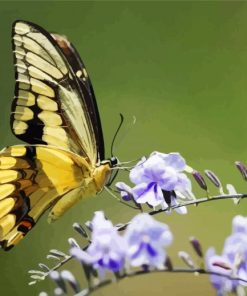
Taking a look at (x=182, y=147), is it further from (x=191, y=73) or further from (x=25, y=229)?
(x=25, y=229)

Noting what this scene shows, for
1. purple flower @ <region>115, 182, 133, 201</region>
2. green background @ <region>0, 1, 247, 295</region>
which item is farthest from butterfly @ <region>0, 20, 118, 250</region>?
green background @ <region>0, 1, 247, 295</region>

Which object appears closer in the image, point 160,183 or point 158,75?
point 160,183

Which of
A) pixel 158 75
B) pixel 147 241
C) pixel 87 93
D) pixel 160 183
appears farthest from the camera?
pixel 158 75

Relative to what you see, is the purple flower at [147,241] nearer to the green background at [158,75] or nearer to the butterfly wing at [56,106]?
the butterfly wing at [56,106]

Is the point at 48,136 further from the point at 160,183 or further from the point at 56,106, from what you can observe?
the point at 160,183

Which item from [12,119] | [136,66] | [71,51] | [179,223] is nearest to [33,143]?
[12,119]

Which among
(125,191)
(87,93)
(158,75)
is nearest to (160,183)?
(125,191)
